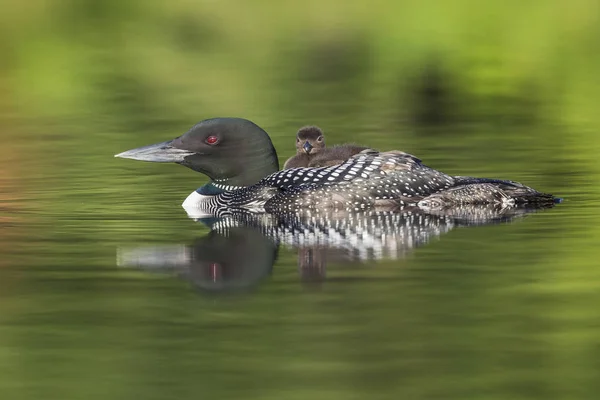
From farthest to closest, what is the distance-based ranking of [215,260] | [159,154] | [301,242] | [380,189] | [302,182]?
[159,154], [302,182], [380,189], [301,242], [215,260]

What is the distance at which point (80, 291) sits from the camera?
7.11 meters

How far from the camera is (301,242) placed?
854 centimetres

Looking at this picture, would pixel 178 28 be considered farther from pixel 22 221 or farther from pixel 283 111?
pixel 22 221

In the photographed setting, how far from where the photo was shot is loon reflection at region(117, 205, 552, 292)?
7.64 m

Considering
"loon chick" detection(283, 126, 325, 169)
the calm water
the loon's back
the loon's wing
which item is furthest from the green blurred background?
"loon chick" detection(283, 126, 325, 169)

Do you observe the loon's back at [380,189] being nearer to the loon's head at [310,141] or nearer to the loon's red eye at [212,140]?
the loon's red eye at [212,140]

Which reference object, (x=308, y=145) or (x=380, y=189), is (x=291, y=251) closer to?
(x=380, y=189)

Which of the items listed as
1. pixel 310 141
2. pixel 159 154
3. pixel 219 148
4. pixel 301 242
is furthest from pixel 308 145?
pixel 301 242

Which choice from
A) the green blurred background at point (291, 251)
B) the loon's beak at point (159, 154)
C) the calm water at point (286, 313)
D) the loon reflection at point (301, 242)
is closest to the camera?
the calm water at point (286, 313)

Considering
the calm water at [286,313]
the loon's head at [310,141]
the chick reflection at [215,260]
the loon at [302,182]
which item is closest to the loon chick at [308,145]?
the loon's head at [310,141]

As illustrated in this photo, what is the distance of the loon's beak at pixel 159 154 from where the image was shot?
33.4 ft

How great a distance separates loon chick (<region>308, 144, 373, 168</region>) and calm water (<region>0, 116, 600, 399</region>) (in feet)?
4.40

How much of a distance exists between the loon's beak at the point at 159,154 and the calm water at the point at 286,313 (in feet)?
1.11

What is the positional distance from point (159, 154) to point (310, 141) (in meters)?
1.38
